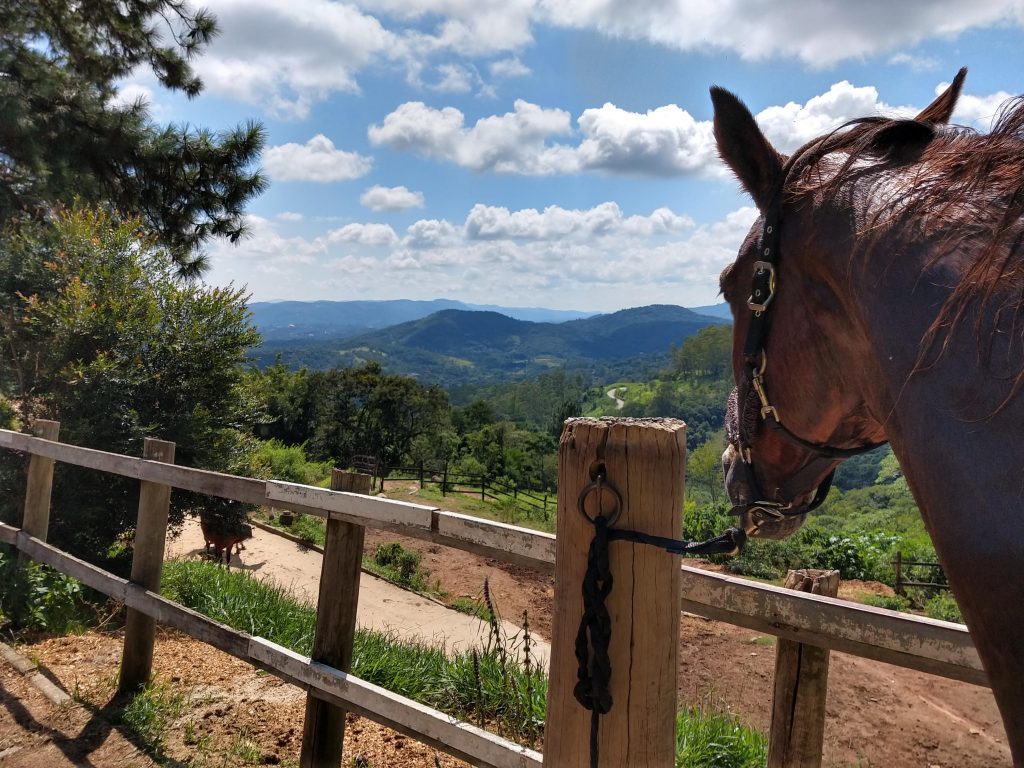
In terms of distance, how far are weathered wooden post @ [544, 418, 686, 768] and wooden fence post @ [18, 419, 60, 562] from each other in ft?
16.3

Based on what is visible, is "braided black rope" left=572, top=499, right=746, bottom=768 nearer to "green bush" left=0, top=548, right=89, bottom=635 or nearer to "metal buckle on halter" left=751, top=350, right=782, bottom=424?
"metal buckle on halter" left=751, top=350, right=782, bottom=424

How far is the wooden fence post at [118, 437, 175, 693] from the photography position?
3510 millimetres

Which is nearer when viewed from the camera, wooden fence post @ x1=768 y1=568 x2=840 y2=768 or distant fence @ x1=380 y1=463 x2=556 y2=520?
wooden fence post @ x1=768 y1=568 x2=840 y2=768

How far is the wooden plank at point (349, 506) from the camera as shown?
2334 millimetres

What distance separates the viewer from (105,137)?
27.6 feet

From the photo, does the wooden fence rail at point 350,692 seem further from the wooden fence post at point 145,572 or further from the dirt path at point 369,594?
the dirt path at point 369,594

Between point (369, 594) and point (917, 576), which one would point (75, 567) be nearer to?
point (369, 594)

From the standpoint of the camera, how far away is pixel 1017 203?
2.87ft

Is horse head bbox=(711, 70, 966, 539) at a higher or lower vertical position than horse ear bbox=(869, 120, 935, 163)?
lower

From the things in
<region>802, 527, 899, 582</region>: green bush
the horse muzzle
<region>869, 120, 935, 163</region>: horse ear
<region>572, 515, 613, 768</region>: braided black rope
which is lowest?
<region>802, 527, 899, 582</region>: green bush

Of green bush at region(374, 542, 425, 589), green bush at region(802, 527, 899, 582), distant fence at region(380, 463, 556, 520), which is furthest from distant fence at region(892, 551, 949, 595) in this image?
distant fence at region(380, 463, 556, 520)

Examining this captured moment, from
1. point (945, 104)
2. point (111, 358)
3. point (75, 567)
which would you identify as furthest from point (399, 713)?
point (111, 358)

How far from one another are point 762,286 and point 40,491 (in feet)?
17.4

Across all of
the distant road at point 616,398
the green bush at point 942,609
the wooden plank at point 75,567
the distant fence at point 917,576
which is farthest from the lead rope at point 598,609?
the distant road at point 616,398
